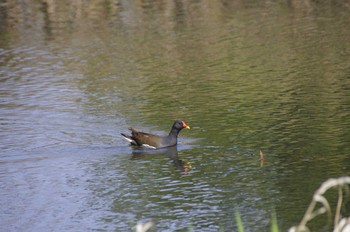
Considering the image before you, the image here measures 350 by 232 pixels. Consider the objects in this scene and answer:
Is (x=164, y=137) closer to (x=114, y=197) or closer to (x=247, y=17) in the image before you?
(x=114, y=197)

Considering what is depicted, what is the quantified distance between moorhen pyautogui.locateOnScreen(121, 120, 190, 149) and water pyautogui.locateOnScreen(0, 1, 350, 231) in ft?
0.58

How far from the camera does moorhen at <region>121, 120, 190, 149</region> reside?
1786cm

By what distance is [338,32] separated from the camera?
30.8 m

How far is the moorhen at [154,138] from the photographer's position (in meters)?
17.9

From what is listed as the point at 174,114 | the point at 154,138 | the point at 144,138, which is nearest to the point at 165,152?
the point at 154,138

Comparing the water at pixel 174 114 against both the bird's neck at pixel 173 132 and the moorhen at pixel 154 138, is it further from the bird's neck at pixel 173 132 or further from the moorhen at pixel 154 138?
the bird's neck at pixel 173 132

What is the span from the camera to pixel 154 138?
17969 mm

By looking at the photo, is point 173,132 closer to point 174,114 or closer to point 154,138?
point 154,138

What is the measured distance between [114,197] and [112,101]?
25.8ft

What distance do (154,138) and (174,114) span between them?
2.95 meters

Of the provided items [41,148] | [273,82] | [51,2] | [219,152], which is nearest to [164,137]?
[219,152]

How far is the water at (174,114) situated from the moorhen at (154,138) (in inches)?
7.0

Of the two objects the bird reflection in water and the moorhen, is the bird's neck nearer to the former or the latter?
the moorhen

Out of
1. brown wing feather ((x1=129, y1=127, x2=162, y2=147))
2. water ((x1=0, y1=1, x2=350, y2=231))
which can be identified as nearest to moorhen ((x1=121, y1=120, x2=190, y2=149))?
brown wing feather ((x1=129, y1=127, x2=162, y2=147))
